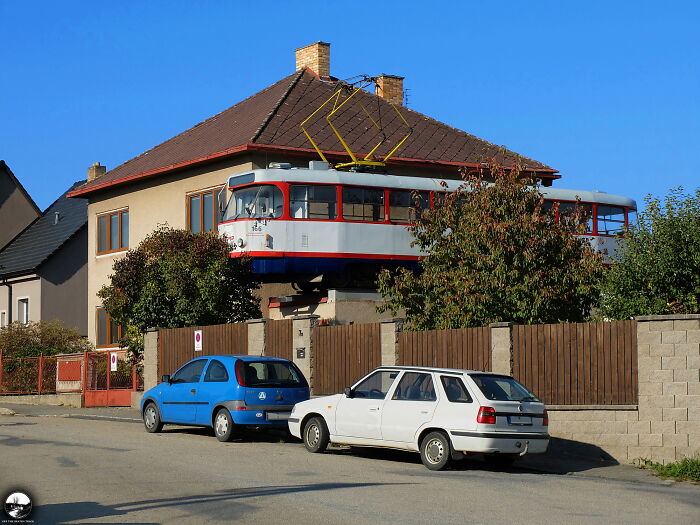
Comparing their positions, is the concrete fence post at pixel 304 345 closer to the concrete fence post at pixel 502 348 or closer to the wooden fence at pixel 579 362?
the concrete fence post at pixel 502 348

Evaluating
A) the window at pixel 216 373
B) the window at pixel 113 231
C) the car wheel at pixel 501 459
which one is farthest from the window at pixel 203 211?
the car wheel at pixel 501 459

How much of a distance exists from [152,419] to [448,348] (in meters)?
5.96

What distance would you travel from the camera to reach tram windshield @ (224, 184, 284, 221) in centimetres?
2855

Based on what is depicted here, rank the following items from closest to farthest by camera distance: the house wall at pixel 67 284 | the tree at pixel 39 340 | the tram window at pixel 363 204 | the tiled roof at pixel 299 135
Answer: the tram window at pixel 363 204, the tiled roof at pixel 299 135, the tree at pixel 39 340, the house wall at pixel 67 284

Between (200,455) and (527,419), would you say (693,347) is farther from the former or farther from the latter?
(200,455)

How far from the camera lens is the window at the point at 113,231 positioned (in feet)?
130

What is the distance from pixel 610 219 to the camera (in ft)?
112

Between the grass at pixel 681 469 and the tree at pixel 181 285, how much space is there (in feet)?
48.9

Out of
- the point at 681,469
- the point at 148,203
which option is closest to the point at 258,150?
the point at 148,203

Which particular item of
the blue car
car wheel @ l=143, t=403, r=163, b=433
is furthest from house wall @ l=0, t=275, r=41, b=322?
the blue car

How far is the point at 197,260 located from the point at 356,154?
27.7ft

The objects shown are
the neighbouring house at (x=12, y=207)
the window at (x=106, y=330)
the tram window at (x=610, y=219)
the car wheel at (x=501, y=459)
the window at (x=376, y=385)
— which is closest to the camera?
the car wheel at (x=501, y=459)

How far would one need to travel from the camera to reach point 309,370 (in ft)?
76.1

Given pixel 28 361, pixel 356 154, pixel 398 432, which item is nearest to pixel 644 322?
pixel 398 432
